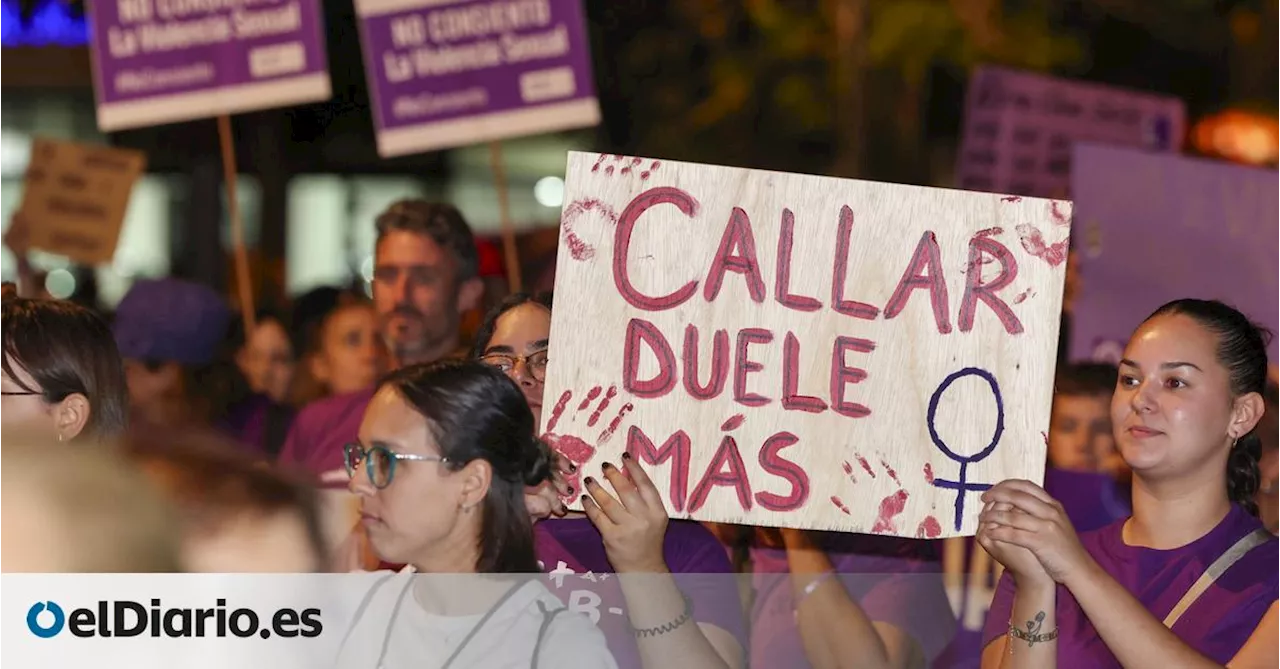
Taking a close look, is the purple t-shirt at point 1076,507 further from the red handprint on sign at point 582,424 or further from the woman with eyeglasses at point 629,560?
the red handprint on sign at point 582,424

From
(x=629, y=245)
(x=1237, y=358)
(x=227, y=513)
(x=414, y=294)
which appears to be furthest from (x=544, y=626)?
(x=414, y=294)

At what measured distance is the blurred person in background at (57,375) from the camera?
3438 mm

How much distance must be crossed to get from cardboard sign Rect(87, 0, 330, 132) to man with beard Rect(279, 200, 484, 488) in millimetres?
1858

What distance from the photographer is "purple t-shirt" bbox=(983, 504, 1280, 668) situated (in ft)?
10.2

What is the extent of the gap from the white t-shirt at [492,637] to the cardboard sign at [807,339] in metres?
0.34

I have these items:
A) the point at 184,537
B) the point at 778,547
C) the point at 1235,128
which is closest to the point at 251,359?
the point at 778,547

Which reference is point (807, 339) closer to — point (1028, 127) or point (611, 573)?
point (611, 573)

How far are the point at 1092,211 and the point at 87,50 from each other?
10984mm

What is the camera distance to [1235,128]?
16.1 metres

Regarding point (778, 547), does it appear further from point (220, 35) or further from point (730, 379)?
point (220, 35)

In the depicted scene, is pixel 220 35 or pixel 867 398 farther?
pixel 220 35

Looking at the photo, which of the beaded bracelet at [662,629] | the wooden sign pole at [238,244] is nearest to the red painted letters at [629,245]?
the beaded bracelet at [662,629]

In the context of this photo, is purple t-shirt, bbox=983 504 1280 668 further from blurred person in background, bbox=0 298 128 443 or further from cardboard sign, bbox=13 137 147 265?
cardboard sign, bbox=13 137 147 265

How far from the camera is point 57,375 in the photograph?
3.47 m
